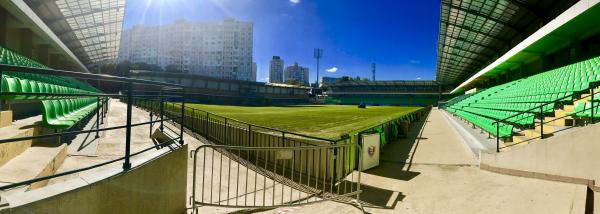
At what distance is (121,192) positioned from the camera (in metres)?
3.41

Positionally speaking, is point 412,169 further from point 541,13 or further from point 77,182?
point 541,13

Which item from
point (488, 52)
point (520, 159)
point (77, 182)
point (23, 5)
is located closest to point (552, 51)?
point (488, 52)

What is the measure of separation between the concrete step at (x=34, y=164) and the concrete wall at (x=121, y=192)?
1051 millimetres

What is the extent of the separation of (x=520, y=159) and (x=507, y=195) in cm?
205

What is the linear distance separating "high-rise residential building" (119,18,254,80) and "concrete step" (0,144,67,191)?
15723 cm

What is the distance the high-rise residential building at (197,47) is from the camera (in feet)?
520

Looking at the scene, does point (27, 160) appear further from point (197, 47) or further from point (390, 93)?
point (197, 47)

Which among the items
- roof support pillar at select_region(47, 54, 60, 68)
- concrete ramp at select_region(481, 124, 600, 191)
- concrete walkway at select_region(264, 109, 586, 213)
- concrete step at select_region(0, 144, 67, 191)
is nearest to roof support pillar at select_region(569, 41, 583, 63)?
concrete walkway at select_region(264, 109, 586, 213)

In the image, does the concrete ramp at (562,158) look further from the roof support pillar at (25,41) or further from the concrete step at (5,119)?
the roof support pillar at (25,41)

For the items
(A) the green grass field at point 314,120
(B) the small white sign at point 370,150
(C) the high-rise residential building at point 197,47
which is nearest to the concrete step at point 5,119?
(B) the small white sign at point 370,150

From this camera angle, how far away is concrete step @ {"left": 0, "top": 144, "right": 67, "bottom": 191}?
3729 millimetres

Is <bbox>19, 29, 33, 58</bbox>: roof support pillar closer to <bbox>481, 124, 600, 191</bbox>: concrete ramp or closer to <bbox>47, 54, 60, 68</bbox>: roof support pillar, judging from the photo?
<bbox>47, 54, 60, 68</bbox>: roof support pillar

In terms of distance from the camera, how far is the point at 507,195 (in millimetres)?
6391

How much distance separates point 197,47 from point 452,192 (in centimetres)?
17228
